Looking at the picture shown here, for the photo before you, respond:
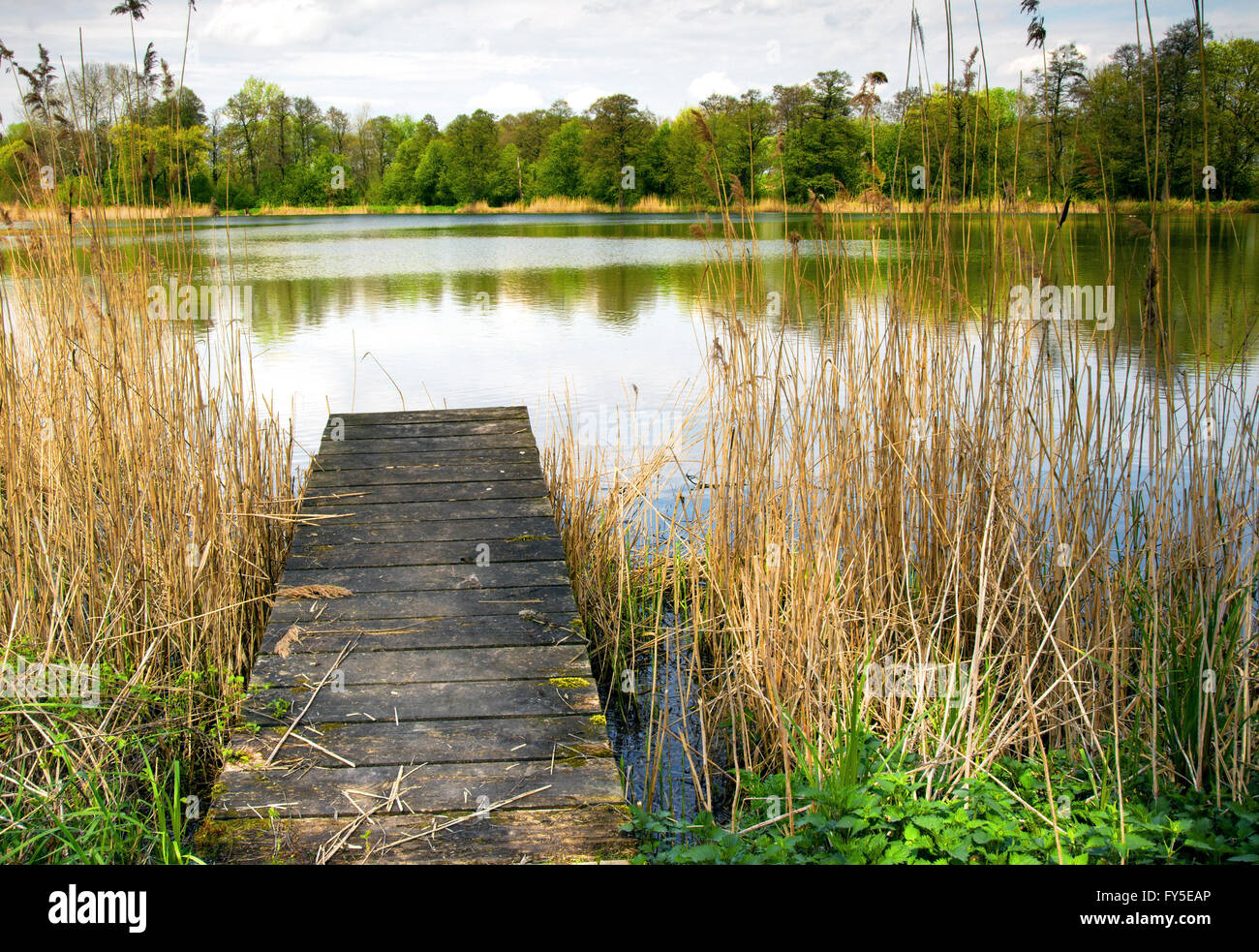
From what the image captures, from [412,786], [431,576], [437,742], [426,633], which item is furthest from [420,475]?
[412,786]

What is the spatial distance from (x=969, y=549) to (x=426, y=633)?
1597mm

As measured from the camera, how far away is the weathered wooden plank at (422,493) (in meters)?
3.54

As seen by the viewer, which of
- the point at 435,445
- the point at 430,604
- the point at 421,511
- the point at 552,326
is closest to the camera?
the point at 430,604

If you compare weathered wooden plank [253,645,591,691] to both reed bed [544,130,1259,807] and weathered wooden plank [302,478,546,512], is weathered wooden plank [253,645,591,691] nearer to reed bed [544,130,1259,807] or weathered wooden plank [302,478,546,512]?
reed bed [544,130,1259,807]

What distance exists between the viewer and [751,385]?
2.81 m

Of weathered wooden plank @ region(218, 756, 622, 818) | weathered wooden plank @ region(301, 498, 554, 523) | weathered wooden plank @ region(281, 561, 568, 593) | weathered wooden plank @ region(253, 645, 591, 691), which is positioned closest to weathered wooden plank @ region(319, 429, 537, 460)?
weathered wooden plank @ region(301, 498, 554, 523)

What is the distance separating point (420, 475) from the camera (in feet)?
12.4

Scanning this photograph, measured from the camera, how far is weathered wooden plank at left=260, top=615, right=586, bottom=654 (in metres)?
2.55

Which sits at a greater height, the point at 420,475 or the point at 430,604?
the point at 420,475

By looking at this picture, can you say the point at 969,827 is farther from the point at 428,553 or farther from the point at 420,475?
the point at 420,475

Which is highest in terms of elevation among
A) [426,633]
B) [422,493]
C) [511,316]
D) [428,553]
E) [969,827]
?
[511,316]

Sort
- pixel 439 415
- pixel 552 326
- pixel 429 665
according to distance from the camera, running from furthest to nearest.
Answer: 1. pixel 552 326
2. pixel 439 415
3. pixel 429 665
